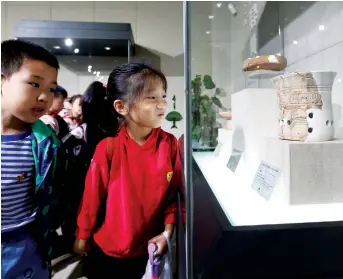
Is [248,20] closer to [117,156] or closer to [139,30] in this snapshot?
[139,30]

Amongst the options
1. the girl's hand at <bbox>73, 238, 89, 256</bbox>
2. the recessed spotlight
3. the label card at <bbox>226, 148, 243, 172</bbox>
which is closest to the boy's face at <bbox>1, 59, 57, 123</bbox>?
the recessed spotlight

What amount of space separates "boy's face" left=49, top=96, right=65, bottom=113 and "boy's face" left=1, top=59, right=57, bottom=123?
4 cm

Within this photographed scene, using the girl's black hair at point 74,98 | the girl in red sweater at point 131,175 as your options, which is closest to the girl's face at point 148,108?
the girl in red sweater at point 131,175

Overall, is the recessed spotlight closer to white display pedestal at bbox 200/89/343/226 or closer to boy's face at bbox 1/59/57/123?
boy's face at bbox 1/59/57/123

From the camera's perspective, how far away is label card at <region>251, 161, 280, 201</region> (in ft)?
2.15

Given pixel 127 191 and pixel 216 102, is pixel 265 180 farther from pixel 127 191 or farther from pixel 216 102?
pixel 127 191

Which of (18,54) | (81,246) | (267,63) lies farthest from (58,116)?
(267,63)

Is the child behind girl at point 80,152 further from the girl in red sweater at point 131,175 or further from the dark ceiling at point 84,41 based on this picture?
the dark ceiling at point 84,41

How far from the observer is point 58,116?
0.55 m

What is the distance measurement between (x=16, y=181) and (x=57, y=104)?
18 cm

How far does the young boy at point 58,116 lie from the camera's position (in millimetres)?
542

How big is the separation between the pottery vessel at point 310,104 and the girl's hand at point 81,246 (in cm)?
58

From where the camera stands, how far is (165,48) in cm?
58

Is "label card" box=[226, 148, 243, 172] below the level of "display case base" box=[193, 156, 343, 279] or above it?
above
